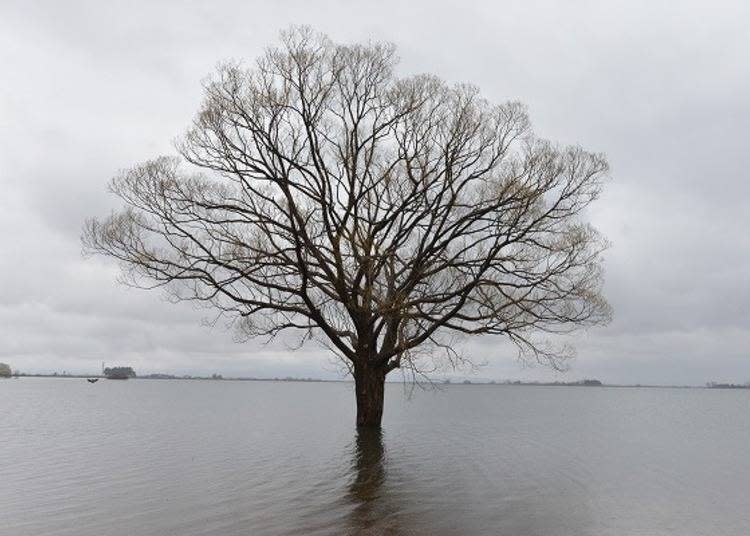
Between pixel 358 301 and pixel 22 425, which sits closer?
pixel 358 301

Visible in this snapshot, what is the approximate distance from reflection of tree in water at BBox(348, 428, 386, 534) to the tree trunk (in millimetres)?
486

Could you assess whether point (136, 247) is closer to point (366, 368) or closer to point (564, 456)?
point (366, 368)

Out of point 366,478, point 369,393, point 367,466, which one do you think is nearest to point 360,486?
point 366,478

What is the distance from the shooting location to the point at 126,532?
1054 cm

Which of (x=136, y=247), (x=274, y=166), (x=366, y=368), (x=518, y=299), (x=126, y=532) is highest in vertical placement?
(x=274, y=166)

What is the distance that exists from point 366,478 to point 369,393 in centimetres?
876

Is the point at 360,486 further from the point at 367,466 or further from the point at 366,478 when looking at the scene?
the point at 367,466

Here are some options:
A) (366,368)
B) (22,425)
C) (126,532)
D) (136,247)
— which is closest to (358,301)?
(366,368)

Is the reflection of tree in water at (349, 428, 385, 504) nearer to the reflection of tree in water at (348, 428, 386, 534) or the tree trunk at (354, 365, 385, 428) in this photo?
the reflection of tree in water at (348, 428, 386, 534)

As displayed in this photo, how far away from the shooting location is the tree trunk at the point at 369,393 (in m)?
24.7

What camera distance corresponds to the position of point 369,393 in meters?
25.1

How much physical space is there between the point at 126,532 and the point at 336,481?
6.45 m

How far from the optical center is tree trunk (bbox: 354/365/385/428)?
24.7 meters

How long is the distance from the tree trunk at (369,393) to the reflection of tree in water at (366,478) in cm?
49
